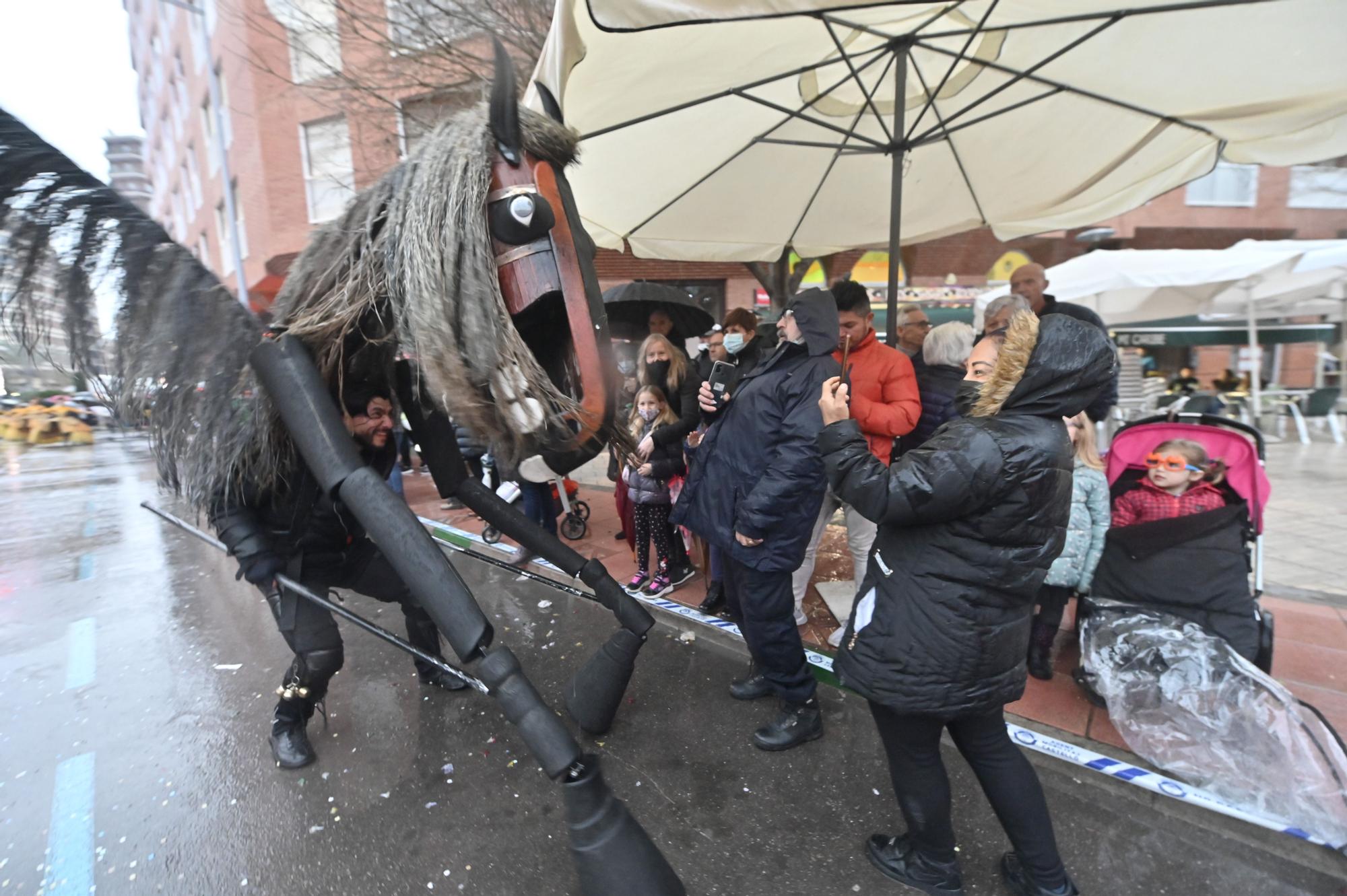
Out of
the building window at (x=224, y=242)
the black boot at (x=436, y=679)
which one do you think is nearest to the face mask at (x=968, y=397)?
the black boot at (x=436, y=679)

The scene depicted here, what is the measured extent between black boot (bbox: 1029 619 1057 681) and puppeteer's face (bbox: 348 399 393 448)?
3.07 m

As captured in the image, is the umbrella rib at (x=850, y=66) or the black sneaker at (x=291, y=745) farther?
the umbrella rib at (x=850, y=66)

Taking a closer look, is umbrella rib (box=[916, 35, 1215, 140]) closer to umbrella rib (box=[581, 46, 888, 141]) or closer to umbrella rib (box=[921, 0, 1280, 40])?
umbrella rib (box=[921, 0, 1280, 40])

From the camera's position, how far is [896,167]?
3.30 m

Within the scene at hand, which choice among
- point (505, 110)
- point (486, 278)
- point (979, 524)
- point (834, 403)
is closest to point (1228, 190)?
point (834, 403)

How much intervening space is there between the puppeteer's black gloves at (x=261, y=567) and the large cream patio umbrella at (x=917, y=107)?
182cm

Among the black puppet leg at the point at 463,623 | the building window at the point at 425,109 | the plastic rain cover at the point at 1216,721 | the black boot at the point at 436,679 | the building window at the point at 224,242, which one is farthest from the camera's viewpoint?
the building window at the point at 224,242

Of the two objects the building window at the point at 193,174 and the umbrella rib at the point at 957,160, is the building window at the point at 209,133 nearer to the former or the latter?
the building window at the point at 193,174

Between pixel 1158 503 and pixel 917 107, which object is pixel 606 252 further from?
pixel 1158 503

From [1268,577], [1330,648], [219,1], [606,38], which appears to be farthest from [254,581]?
[219,1]

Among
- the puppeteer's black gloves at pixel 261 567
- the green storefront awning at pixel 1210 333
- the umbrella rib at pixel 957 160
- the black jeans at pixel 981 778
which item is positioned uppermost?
the umbrella rib at pixel 957 160

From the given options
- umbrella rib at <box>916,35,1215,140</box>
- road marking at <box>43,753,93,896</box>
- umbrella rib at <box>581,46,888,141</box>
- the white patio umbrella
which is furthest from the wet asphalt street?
the white patio umbrella

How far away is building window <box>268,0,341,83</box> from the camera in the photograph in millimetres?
5508

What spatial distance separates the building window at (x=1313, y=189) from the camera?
42.4ft
